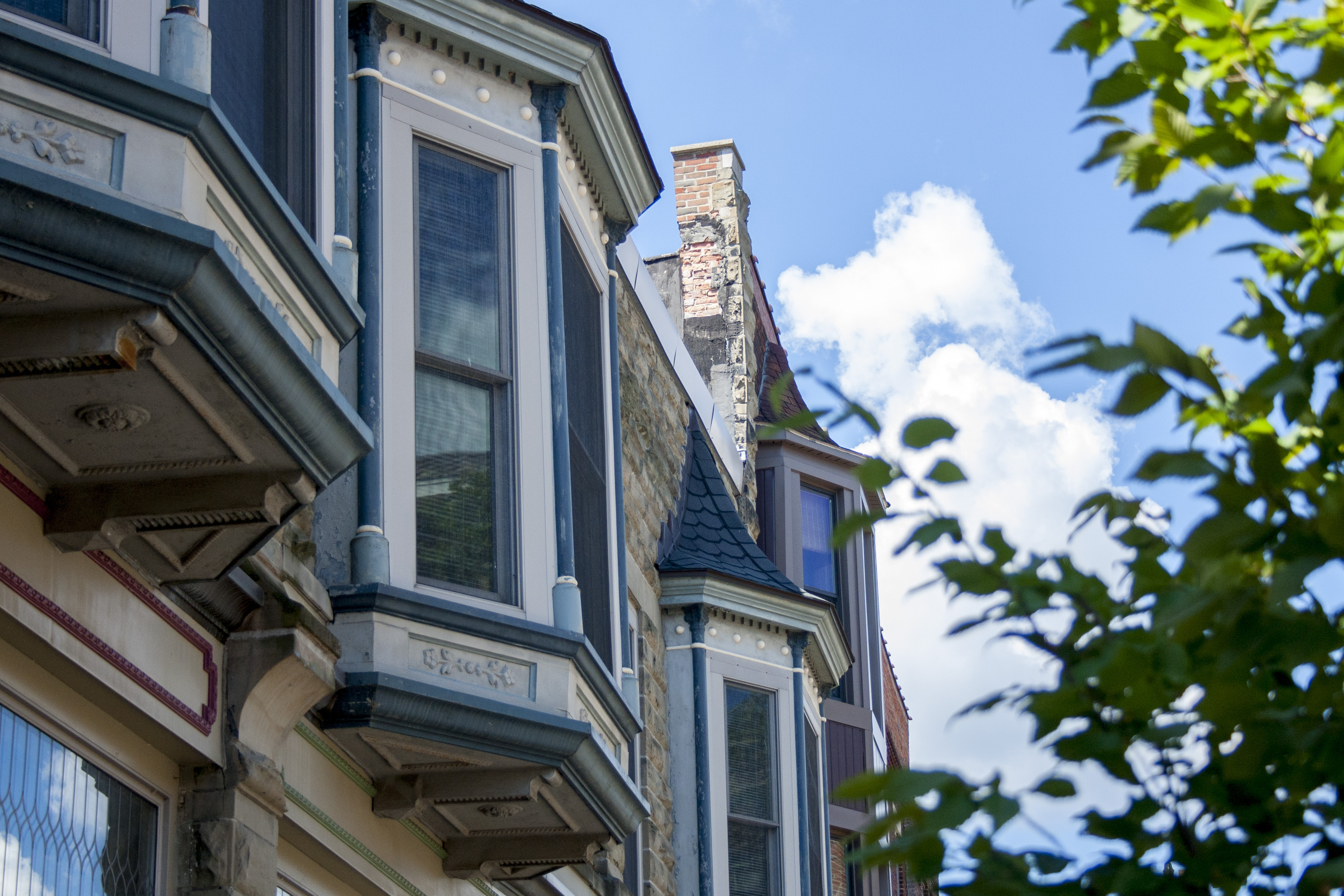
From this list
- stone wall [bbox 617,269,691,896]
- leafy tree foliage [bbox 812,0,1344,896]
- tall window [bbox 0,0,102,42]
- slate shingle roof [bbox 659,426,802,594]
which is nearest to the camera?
leafy tree foliage [bbox 812,0,1344,896]

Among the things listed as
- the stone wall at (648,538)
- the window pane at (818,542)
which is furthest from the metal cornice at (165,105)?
the window pane at (818,542)

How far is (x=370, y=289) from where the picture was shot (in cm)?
771

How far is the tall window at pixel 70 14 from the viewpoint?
16.4 ft

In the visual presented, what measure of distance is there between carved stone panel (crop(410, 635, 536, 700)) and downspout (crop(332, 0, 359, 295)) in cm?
156

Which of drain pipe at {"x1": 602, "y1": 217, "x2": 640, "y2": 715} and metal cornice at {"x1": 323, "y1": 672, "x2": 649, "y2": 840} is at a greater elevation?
drain pipe at {"x1": 602, "y1": 217, "x2": 640, "y2": 715}

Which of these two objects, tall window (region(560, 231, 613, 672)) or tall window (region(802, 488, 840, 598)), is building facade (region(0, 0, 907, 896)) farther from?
tall window (region(802, 488, 840, 598))

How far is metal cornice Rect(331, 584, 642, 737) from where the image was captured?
7039 millimetres

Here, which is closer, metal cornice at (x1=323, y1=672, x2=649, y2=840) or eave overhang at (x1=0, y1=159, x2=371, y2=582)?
eave overhang at (x1=0, y1=159, x2=371, y2=582)

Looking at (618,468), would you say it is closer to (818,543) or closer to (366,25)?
(366,25)

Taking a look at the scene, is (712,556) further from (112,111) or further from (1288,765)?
(1288,765)

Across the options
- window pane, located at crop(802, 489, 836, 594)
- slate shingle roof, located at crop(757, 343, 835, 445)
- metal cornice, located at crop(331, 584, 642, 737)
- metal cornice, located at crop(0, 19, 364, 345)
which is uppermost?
slate shingle roof, located at crop(757, 343, 835, 445)

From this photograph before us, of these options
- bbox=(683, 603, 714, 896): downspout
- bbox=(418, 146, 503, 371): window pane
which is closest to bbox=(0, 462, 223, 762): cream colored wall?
bbox=(418, 146, 503, 371): window pane

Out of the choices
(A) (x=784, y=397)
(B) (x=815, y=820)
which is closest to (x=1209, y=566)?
(B) (x=815, y=820)

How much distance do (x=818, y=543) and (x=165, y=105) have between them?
48.8 ft
